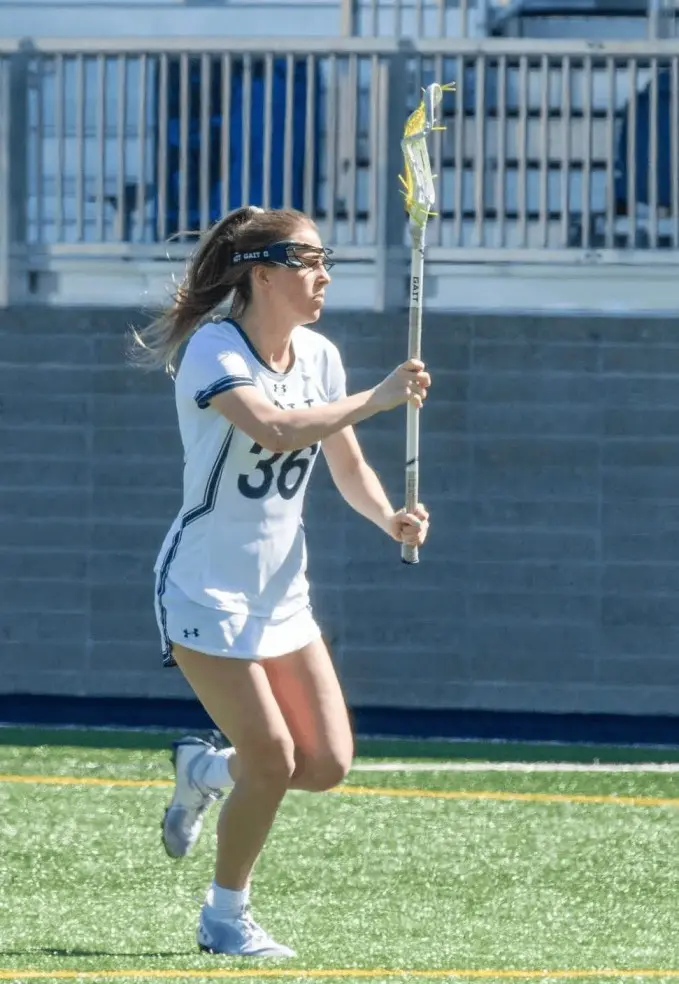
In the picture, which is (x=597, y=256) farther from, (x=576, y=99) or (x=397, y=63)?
(x=576, y=99)

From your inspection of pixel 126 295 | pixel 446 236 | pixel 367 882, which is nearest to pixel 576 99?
pixel 446 236

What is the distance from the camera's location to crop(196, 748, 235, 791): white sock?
605 cm

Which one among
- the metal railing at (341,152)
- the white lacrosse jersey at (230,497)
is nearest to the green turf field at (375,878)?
the white lacrosse jersey at (230,497)

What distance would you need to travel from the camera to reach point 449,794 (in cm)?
896

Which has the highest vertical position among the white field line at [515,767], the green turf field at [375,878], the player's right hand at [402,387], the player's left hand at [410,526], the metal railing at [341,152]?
the metal railing at [341,152]

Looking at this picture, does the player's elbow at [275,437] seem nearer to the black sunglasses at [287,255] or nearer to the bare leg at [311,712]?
the black sunglasses at [287,255]

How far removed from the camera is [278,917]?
648 cm

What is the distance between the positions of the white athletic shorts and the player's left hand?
402 mm

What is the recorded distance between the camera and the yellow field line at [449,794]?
8852mm

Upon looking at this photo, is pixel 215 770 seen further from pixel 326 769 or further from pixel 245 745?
pixel 245 745

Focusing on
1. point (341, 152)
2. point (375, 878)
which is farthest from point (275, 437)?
point (341, 152)

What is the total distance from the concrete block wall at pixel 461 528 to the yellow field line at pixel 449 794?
1891 mm

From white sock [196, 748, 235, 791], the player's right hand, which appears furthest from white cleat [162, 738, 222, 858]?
the player's right hand

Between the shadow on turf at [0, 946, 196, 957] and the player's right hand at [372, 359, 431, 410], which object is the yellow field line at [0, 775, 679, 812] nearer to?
the shadow on turf at [0, 946, 196, 957]
